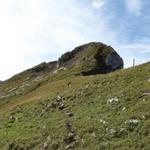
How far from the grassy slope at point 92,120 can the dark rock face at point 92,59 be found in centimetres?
6951

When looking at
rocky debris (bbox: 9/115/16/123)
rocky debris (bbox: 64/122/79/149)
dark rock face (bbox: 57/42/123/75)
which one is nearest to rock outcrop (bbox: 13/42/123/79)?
dark rock face (bbox: 57/42/123/75)

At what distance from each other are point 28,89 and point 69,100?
67.7 metres

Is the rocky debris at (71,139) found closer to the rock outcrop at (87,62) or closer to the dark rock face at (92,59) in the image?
the rock outcrop at (87,62)

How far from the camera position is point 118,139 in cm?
3588

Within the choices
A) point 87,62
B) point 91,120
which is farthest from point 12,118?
point 87,62

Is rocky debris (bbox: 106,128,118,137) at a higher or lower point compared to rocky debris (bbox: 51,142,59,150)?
higher

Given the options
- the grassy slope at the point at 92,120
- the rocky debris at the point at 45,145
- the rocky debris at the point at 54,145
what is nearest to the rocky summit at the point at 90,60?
the grassy slope at the point at 92,120

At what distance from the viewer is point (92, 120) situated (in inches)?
1668

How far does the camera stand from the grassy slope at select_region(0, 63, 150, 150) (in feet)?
120

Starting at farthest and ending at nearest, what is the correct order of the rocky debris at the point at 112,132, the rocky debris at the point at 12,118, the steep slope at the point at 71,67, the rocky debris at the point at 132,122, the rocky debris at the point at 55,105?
the steep slope at the point at 71,67, the rocky debris at the point at 12,118, the rocky debris at the point at 55,105, the rocky debris at the point at 132,122, the rocky debris at the point at 112,132

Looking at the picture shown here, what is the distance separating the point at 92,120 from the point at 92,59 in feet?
337

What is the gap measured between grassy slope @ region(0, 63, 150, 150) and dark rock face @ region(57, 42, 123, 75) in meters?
69.5

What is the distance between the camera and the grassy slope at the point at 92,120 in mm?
36469

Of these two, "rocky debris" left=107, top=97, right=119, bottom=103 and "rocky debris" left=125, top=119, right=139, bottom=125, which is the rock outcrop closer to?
"rocky debris" left=107, top=97, right=119, bottom=103
